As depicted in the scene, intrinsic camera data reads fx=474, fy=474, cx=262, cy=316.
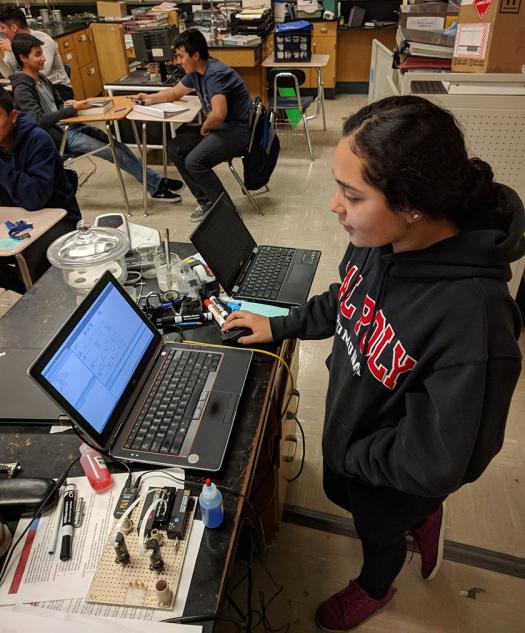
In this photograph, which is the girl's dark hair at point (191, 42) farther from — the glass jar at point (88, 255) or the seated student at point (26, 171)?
the glass jar at point (88, 255)

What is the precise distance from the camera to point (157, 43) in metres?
4.15

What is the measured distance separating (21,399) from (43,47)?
3.98 m

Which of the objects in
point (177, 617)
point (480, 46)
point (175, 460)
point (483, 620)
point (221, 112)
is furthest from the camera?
point (221, 112)

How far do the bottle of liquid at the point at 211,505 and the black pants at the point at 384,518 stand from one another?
42 cm

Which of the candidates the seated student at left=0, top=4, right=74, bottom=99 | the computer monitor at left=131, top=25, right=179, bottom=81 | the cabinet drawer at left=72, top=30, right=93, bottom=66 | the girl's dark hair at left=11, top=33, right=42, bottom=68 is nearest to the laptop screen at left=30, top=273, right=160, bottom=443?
the girl's dark hair at left=11, top=33, right=42, bottom=68

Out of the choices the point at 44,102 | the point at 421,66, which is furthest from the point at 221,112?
the point at 421,66

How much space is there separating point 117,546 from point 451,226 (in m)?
0.80

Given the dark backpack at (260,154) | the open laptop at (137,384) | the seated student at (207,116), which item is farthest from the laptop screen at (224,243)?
the dark backpack at (260,154)

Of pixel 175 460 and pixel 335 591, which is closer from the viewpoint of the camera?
pixel 175 460

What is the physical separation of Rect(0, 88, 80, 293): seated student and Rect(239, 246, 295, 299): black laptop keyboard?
48.0 inches

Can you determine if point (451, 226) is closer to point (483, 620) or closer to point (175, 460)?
point (175, 460)

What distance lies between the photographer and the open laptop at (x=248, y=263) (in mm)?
1419

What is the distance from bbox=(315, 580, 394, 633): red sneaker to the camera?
1387 millimetres

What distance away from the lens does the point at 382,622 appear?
1440 mm
